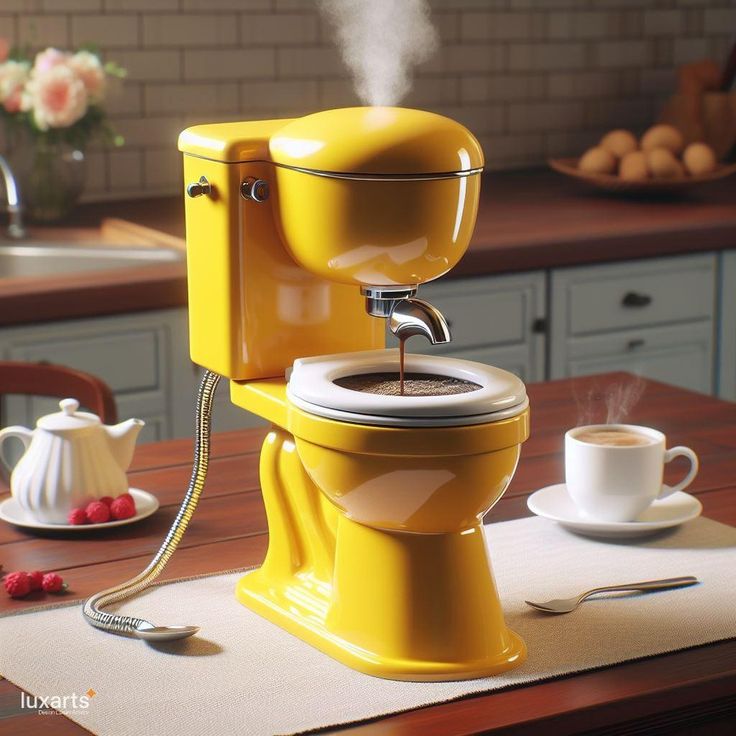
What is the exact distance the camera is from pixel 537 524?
1.44m

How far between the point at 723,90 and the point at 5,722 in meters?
3.40

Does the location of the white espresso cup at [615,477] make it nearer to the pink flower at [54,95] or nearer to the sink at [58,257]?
the sink at [58,257]

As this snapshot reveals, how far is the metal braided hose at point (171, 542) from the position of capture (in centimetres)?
120

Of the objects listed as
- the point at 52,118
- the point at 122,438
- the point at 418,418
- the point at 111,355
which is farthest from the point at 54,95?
the point at 418,418

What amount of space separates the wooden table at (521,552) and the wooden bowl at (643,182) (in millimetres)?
1450

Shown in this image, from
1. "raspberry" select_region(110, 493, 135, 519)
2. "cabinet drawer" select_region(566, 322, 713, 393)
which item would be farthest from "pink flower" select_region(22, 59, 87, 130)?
"raspberry" select_region(110, 493, 135, 519)

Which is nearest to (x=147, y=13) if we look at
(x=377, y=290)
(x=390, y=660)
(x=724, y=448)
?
(x=724, y=448)

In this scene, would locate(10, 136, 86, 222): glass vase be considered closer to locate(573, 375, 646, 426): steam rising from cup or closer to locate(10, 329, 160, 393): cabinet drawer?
locate(10, 329, 160, 393): cabinet drawer

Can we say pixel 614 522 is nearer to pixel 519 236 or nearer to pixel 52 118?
pixel 519 236

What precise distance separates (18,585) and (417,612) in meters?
0.38

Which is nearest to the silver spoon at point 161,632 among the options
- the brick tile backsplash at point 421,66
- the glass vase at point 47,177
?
the glass vase at point 47,177

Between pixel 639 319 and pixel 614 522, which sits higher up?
pixel 614 522

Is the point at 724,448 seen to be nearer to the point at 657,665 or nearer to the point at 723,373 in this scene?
the point at 657,665

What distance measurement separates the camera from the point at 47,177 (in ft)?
10.2
